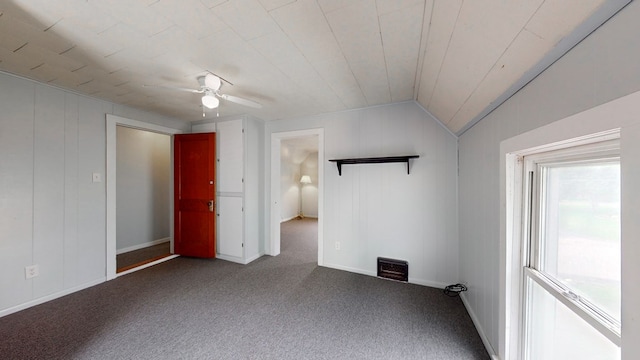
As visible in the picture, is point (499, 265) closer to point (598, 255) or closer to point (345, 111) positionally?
point (598, 255)

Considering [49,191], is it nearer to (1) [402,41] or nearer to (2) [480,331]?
(1) [402,41]

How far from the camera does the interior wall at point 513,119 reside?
62cm

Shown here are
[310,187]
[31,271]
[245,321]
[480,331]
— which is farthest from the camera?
[310,187]

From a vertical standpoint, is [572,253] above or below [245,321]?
above

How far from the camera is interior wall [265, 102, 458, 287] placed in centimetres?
247

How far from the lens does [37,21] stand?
4.28 ft

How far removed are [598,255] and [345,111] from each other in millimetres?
2571

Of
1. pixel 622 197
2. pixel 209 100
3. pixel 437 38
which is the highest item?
pixel 437 38

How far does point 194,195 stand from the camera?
134 inches

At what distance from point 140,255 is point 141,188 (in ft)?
4.24

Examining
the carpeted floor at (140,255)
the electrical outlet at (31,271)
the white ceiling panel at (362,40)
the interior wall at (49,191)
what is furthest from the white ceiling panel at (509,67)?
the carpeted floor at (140,255)

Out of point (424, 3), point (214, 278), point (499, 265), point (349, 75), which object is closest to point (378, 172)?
point (349, 75)

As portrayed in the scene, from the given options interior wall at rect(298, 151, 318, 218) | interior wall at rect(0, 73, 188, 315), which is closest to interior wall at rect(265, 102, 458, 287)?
interior wall at rect(0, 73, 188, 315)

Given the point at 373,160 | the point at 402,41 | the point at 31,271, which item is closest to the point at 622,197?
the point at 402,41
